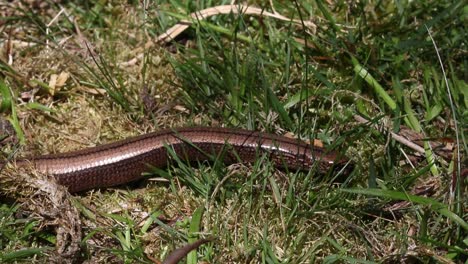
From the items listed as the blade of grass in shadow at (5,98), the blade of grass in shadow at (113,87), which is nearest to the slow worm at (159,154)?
the blade of grass in shadow at (113,87)

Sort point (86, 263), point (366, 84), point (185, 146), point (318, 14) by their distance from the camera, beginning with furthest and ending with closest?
point (318, 14) → point (366, 84) → point (185, 146) → point (86, 263)

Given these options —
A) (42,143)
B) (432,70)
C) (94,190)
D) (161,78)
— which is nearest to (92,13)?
(161,78)

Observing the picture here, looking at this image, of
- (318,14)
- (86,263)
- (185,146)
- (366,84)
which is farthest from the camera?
(318,14)

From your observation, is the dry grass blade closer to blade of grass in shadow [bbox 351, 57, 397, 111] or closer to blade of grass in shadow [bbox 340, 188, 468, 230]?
blade of grass in shadow [bbox 351, 57, 397, 111]

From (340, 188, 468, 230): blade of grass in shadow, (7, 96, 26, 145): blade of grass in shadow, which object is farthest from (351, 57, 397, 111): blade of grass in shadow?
(7, 96, 26, 145): blade of grass in shadow

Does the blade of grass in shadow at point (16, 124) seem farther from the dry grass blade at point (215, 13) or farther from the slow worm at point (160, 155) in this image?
the dry grass blade at point (215, 13)

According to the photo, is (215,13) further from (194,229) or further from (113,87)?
(194,229)

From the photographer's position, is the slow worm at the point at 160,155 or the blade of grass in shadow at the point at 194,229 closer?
the blade of grass in shadow at the point at 194,229

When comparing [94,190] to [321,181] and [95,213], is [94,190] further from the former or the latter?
[321,181]

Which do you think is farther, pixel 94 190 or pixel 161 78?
pixel 161 78

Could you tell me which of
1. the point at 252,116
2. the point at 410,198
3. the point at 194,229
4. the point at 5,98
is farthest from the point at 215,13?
the point at 410,198
